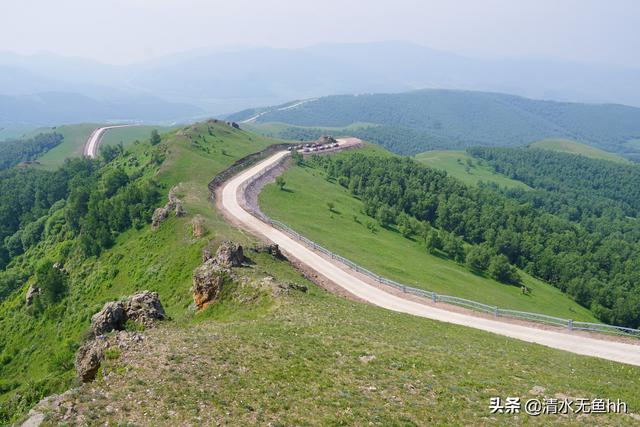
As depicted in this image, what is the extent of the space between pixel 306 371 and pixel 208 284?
18060 millimetres

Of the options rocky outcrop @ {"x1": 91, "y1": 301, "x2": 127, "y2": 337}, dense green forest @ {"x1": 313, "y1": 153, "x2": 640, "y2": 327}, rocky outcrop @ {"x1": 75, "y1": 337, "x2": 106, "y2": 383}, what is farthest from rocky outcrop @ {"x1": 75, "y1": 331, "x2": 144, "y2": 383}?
dense green forest @ {"x1": 313, "y1": 153, "x2": 640, "y2": 327}

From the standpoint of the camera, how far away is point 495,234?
11512 centimetres

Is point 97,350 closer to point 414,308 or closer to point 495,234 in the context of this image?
point 414,308

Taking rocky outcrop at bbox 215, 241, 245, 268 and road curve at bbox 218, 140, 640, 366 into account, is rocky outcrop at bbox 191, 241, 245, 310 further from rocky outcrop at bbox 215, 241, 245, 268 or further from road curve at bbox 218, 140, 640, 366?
road curve at bbox 218, 140, 640, 366

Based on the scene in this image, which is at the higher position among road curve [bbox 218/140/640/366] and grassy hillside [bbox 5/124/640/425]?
grassy hillside [bbox 5/124/640/425]

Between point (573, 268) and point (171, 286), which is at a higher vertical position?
point (171, 286)

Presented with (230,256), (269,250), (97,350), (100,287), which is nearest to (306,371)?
(97,350)

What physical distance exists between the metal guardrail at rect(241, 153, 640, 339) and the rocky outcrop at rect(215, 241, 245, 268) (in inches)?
767

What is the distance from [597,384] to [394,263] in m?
43.5

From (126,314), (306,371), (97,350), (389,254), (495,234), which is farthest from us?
(495,234)

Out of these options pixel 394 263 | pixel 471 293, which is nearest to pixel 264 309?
pixel 394 263

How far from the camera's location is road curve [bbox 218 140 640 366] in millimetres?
37500

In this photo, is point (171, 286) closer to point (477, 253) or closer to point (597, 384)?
point (597, 384)

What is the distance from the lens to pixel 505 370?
27422mm
